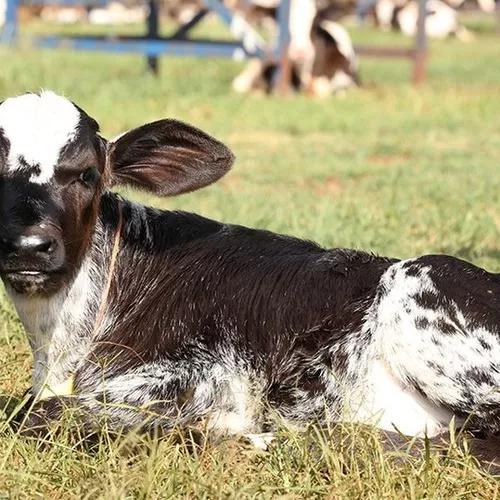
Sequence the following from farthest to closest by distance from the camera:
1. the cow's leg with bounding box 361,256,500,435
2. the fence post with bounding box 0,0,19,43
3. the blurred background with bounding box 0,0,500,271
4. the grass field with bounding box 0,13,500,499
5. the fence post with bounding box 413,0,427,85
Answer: the fence post with bounding box 413,0,427,85
the fence post with bounding box 0,0,19,43
the blurred background with bounding box 0,0,500,271
the cow's leg with bounding box 361,256,500,435
the grass field with bounding box 0,13,500,499

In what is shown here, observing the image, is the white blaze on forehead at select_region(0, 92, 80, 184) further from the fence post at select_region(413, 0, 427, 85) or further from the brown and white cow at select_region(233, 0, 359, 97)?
the fence post at select_region(413, 0, 427, 85)

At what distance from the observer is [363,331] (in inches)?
171

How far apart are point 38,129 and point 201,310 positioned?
0.89 meters

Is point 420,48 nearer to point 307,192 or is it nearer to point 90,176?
point 307,192

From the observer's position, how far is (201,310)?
4.59 meters

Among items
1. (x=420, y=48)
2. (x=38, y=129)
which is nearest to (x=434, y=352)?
(x=38, y=129)

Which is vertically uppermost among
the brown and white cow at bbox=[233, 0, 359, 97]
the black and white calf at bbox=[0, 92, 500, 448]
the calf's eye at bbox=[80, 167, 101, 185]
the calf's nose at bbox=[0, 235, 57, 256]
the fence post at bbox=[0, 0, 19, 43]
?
the calf's eye at bbox=[80, 167, 101, 185]

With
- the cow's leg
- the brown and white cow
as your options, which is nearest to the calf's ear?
the cow's leg

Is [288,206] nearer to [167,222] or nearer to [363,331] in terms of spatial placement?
[167,222]

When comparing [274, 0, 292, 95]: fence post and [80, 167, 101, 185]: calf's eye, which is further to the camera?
[274, 0, 292, 95]: fence post

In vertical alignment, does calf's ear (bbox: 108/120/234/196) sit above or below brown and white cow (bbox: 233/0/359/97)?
above

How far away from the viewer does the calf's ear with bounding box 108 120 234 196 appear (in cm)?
466

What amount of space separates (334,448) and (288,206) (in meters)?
5.08

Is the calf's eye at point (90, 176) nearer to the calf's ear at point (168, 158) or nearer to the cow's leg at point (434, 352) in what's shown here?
the calf's ear at point (168, 158)
